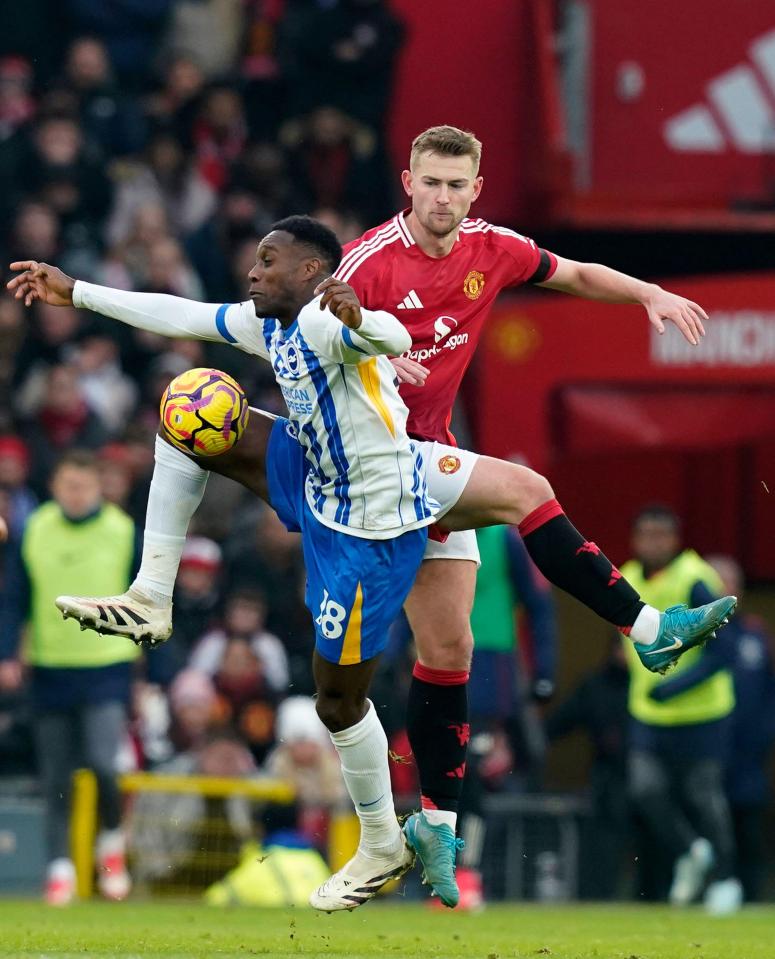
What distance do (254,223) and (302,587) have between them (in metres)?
3.12

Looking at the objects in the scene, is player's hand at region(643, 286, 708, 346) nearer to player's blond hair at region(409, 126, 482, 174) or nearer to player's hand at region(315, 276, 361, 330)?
player's blond hair at region(409, 126, 482, 174)

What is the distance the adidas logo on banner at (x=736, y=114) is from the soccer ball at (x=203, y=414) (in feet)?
Result: 30.6

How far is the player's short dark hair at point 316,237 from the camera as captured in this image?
24.1 feet

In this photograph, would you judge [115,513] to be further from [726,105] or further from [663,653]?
[726,105]

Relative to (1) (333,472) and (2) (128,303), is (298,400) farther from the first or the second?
(2) (128,303)

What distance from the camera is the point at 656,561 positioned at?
1192cm

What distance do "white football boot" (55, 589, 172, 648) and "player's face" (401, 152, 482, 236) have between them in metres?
1.64

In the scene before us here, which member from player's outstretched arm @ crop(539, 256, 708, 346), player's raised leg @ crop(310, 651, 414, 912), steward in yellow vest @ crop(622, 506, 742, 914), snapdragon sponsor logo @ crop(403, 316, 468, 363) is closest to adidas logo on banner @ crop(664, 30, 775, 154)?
steward in yellow vest @ crop(622, 506, 742, 914)

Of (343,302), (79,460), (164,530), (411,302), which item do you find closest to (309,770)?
(79,460)

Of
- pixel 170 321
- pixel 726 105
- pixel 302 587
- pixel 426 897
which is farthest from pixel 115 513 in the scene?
pixel 726 105

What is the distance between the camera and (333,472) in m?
7.37

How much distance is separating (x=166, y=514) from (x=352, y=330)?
1.28m

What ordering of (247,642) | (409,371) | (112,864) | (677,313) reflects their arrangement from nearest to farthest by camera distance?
(409,371), (677,313), (112,864), (247,642)

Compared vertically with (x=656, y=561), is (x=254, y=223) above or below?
above
